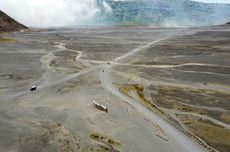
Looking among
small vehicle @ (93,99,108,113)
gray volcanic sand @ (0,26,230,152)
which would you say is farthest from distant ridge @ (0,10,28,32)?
small vehicle @ (93,99,108,113)

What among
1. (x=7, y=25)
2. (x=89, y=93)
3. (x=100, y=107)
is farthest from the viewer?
(x=7, y=25)

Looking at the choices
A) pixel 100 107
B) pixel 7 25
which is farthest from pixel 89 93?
pixel 7 25

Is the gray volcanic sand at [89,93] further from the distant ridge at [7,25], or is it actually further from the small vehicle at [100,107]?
the distant ridge at [7,25]

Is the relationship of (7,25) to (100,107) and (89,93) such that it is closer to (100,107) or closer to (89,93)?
(89,93)

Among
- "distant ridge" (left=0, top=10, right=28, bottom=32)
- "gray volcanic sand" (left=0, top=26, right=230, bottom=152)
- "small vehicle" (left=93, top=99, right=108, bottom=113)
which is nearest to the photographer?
"gray volcanic sand" (left=0, top=26, right=230, bottom=152)

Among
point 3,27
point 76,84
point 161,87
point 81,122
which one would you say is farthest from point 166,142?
point 3,27

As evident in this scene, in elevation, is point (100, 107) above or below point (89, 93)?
above

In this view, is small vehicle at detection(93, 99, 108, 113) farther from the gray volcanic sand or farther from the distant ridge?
the distant ridge

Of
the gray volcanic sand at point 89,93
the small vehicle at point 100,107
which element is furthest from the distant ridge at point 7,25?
the small vehicle at point 100,107
